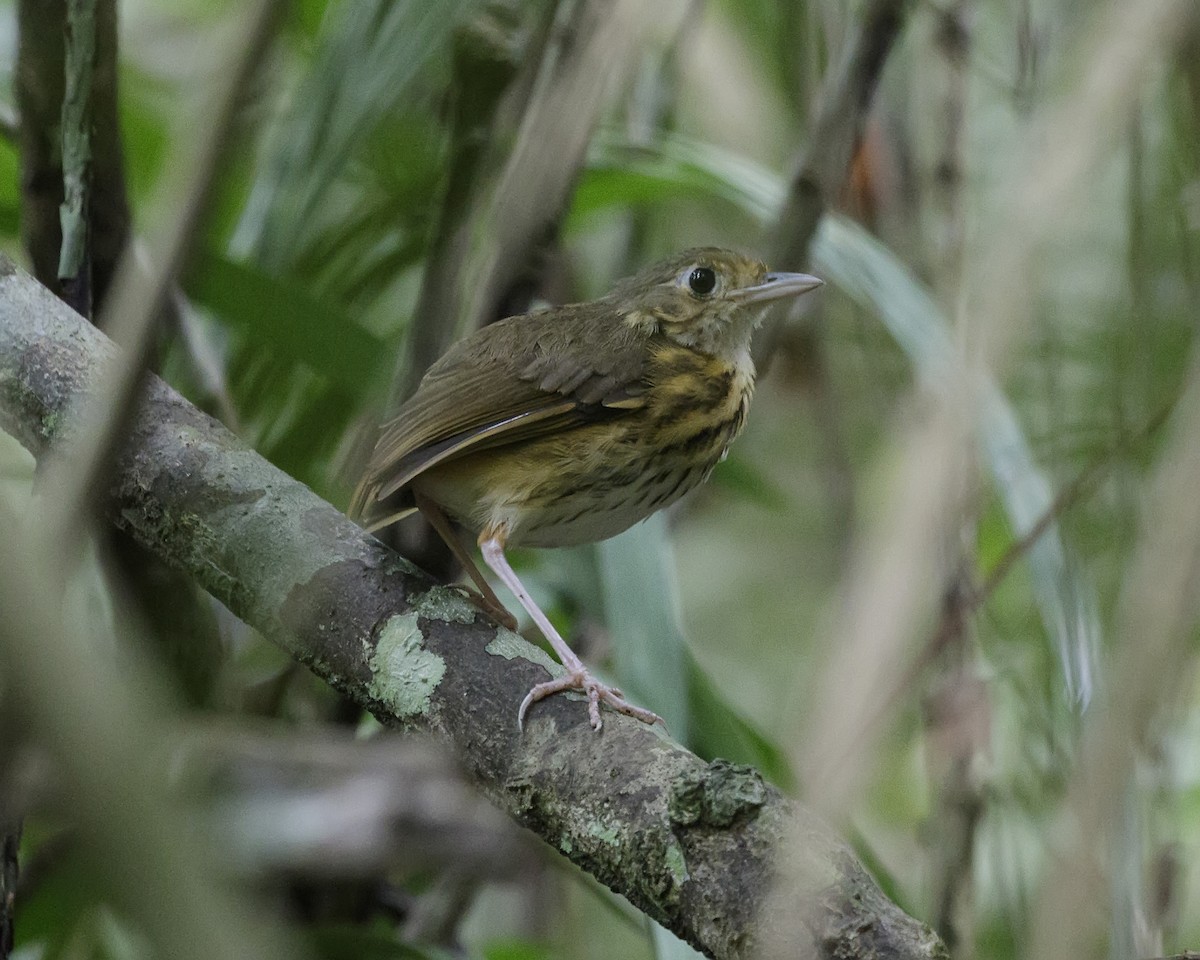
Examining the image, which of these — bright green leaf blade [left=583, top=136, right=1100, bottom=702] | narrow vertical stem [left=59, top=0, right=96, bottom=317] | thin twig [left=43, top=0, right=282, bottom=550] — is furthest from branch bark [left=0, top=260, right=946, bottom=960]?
thin twig [left=43, top=0, right=282, bottom=550]

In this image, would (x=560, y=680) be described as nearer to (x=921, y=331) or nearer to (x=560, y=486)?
(x=560, y=486)

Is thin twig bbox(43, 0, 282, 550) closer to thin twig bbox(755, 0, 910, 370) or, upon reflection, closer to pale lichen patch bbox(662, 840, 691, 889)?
pale lichen patch bbox(662, 840, 691, 889)

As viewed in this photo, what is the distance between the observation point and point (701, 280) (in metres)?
3.10

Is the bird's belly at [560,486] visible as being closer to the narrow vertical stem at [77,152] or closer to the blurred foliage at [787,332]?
the blurred foliage at [787,332]

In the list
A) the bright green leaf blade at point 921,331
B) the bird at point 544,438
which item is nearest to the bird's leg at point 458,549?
the bird at point 544,438

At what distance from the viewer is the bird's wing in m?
2.54

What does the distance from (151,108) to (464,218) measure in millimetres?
1630

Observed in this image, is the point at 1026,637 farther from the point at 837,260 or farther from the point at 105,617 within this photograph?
the point at 105,617

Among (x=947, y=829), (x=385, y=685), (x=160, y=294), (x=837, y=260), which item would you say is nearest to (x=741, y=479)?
(x=837, y=260)

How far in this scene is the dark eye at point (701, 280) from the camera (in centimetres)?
309

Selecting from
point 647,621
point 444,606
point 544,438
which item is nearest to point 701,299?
point 544,438

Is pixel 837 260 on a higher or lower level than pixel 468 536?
→ higher

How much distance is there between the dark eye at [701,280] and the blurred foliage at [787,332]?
22 cm

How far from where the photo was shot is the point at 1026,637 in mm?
3547
